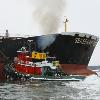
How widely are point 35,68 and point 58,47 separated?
5.17 meters

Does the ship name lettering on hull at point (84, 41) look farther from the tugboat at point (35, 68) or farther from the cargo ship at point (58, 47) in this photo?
the tugboat at point (35, 68)

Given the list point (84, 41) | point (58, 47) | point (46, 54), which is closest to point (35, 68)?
point (46, 54)

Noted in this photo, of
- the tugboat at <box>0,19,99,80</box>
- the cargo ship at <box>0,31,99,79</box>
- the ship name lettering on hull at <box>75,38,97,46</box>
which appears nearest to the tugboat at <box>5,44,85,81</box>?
the tugboat at <box>0,19,99,80</box>

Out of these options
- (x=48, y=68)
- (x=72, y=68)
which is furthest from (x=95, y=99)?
(x=72, y=68)

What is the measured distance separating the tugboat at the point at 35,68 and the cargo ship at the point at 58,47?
0.68 meters

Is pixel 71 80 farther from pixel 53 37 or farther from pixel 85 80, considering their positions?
pixel 53 37

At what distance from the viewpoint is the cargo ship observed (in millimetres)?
43562

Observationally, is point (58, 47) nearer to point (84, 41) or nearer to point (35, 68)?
point (84, 41)

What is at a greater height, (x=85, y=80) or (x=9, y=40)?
(x=9, y=40)

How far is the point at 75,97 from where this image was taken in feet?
83.4

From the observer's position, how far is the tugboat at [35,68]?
124 ft

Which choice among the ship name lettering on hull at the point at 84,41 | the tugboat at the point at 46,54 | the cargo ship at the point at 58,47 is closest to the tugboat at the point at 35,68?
the tugboat at the point at 46,54

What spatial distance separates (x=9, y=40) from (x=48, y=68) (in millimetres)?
8223

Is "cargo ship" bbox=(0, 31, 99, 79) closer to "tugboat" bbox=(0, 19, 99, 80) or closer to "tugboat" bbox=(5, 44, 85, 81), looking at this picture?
"tugboat" bbox=(0, 19, 99, 80)
